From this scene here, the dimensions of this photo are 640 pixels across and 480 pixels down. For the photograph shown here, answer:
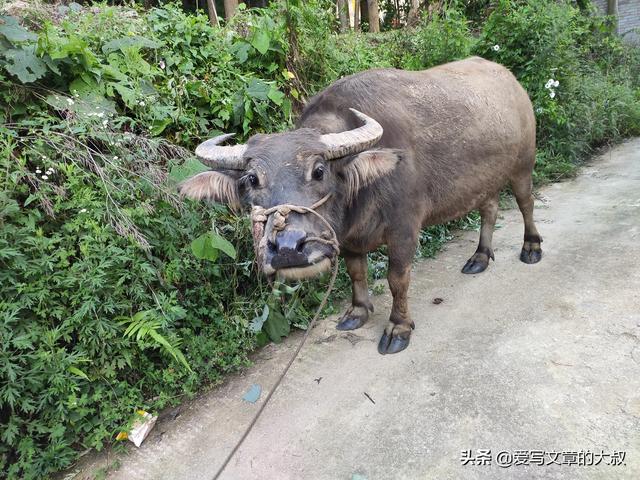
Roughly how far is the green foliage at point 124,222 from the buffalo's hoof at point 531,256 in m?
0.80

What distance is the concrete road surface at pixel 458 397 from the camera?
2020mm

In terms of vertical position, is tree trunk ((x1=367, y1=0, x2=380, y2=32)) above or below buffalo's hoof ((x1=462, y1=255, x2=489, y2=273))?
above

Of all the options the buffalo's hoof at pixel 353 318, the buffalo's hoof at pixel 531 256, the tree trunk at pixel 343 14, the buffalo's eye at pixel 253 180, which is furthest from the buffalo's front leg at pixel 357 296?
the tree trunk at pixel 343 14

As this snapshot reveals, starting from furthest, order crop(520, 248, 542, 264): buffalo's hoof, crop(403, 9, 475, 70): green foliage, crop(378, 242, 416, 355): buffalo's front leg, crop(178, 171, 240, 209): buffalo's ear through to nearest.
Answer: crop(403, 9, 475, 70): green foliage < crop(520, 248, 542, 264): buffalo's hoof < crop(378, 242, 416, 355): buffalo's front leg < crop(178, 171, 240, 209): buffalo's ear

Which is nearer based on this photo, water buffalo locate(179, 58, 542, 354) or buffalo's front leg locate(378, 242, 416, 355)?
water buffalo locate(179, 58, 542, 354)

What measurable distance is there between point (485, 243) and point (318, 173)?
2208 mm

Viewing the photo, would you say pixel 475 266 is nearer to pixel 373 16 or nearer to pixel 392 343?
pixel 392 343

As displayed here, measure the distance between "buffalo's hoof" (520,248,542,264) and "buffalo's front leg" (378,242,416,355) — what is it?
4.64ft

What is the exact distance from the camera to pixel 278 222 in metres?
1.95

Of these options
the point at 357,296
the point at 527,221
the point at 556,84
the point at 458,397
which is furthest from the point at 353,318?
the point at 556,84

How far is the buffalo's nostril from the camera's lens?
1.93 meters

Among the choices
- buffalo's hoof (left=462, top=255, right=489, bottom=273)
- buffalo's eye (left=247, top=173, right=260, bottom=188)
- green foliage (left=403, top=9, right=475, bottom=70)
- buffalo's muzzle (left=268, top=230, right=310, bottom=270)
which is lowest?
buffalo's hoof (left=462, top=255, right=489, bottom=273)

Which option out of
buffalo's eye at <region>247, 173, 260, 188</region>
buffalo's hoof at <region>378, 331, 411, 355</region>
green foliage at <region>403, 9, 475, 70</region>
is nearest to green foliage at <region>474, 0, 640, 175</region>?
green foliage at <region>403, 9, 475, 70</region>

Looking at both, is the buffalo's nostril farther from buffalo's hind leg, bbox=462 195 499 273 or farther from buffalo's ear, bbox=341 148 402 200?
Result: buffalo's hind leg, bbox=462 195 499 273
